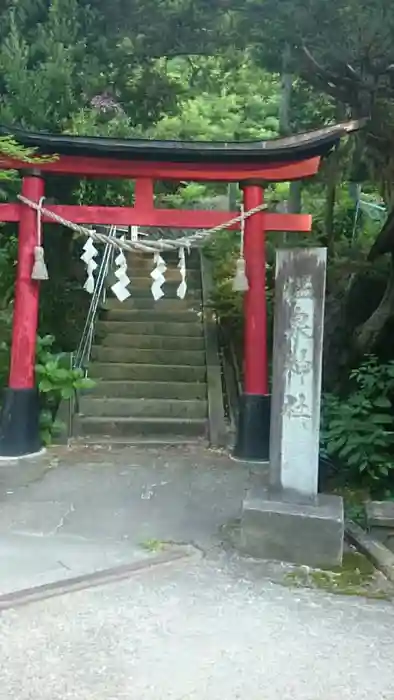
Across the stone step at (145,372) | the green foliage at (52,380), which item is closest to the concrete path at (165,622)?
the green foliage at (52,380)

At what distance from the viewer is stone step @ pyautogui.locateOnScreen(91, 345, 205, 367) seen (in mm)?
9766

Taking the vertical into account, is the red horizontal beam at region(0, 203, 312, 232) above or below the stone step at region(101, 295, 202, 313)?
above

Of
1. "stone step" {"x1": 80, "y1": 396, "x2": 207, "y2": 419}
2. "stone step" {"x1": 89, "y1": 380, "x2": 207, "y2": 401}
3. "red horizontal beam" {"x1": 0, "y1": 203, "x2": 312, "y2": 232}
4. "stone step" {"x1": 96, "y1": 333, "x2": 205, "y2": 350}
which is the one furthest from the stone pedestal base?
"stone step" {"x1": 96, "y1": 333, "x2": 205, "y2": 350}

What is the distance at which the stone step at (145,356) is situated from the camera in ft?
32.0

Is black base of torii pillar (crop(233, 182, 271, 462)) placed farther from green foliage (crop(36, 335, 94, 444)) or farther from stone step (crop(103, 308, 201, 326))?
stone step (crop(103, 308, 201, 326))

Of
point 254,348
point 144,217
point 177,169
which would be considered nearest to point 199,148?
point 177,169

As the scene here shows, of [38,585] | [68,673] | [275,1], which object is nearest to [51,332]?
[275,1]

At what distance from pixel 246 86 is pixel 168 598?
40.3ft

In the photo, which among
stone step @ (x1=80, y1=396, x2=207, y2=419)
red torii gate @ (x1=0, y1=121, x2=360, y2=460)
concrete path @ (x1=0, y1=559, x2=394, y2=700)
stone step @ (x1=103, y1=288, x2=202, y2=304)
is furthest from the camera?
stone step @ (x1=103, y1=288, x2=202, y2=304)

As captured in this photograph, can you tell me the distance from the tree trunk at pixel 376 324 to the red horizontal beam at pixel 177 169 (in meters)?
1.81

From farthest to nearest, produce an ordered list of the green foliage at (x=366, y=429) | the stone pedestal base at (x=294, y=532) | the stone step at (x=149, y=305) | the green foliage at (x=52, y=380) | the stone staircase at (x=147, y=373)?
1. the stone step at (x=149, y=305)
2. the stone staircase at (x=147, y=373)
3. the green foliage at (x=52, y=380)
4. the green foliage at (x=366, y=429)
5. the stone pedestal base at (x=294, y=532)

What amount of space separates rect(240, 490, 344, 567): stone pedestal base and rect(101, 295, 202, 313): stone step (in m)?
6.57

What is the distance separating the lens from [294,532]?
4.76 metres

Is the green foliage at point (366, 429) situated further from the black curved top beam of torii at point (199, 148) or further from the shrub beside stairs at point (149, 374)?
the black curved top beam of torii at point (199, 148)
